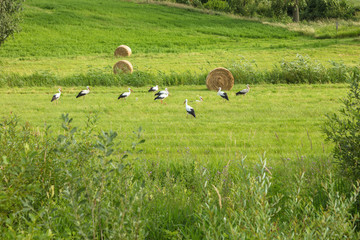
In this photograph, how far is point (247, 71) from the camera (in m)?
21.1

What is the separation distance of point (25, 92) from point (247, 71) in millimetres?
10300

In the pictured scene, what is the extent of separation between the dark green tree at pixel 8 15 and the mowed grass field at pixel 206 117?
11.3 m

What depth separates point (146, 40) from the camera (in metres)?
45.8

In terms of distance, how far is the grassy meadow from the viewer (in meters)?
4.09

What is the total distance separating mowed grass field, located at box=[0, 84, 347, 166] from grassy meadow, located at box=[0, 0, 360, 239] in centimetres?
6

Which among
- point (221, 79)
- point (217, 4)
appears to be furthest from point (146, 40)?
point (217, 4)

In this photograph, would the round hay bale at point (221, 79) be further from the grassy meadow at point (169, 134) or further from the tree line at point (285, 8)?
the tree line at point (285, 8)

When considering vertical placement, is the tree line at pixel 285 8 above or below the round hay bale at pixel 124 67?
above

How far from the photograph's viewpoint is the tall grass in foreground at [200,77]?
20.3m

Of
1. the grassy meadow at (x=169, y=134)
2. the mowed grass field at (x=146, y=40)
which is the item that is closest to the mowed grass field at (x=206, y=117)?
the grassy meadow at (x=169, y=134)

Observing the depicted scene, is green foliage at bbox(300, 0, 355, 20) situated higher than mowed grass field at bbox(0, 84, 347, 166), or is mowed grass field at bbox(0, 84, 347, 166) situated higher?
green foliage at bbox(300, 0, 355, 20)

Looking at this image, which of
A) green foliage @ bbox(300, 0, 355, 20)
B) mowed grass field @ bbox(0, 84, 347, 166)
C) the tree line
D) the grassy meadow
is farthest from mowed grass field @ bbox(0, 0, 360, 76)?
green foliage @ bbox(300, 0, 355, 20)

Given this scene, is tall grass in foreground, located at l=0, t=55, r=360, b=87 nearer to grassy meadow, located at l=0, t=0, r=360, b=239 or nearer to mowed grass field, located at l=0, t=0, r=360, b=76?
grassy meadow, located at l=0, t=0, r=360, b=239

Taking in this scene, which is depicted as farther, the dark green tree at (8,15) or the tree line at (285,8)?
the tree line at (285,8)
